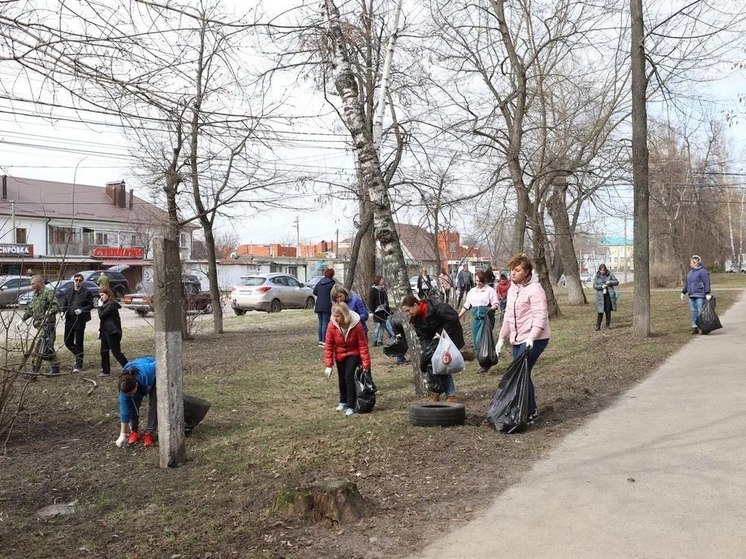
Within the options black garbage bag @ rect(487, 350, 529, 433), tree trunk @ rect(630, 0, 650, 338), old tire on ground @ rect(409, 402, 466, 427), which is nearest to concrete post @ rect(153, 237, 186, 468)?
old tire on ground @ rect(409, 402, 466, 427)

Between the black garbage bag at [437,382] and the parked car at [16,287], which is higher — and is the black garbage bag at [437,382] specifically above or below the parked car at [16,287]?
below

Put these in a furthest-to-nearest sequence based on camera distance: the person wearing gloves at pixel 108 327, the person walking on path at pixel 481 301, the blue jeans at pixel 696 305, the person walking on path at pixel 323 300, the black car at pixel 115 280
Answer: the black car at pixel 115 280 < the blue jeans at pixel 696 305 < the person walking on path at pixel 323 300 < the person walking on path at pixel 481 301 < the person wearing gloves at pixel 108 327

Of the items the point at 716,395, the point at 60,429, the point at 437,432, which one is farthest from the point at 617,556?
the point at 60,429

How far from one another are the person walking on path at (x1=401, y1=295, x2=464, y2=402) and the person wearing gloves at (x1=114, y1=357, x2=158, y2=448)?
2959 millimetres

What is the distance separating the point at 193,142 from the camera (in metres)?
16.2

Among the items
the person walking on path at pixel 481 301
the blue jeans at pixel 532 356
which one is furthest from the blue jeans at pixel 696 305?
the blue jeans at pixel 532 356

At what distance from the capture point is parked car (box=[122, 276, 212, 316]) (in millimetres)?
17600

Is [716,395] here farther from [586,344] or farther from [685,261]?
[685,261]

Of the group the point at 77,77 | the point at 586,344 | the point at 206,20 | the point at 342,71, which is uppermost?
the point at 342,71

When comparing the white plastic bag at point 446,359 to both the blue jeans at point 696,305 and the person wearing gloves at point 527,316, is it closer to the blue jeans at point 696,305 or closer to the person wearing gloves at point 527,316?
the person wearing gloves at point 527,316

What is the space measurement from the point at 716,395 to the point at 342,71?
6.02 m

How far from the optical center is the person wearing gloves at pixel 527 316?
713cm

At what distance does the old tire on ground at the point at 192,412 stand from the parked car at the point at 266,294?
68.4 feet

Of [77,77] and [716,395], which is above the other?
[77,77]
